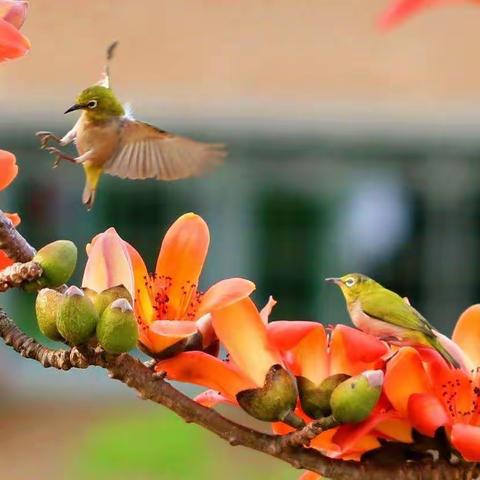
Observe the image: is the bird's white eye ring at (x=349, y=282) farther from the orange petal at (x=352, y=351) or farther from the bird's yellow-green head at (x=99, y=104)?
the bird's yellow-green head at (x=99, y=104)

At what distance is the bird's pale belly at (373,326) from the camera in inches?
35.7

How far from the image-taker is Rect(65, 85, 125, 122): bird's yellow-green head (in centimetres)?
137

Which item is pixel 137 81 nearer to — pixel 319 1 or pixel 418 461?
pixel 319 1

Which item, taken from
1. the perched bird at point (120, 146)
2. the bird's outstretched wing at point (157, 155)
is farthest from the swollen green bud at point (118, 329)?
the bird's outstretched wing at point (157, 155)

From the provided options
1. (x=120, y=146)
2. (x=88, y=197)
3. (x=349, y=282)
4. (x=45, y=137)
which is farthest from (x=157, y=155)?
(x=349, y=282)

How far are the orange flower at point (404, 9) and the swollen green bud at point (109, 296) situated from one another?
25 cm

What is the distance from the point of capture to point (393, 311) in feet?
3.02

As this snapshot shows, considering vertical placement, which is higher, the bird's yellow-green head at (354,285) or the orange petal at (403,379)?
the bird's yellow-green head at (354,285)

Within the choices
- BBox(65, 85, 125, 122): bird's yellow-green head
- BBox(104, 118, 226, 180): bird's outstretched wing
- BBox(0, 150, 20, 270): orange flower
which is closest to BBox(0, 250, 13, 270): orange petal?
BBox(0, 150, 20, 270): orange flower

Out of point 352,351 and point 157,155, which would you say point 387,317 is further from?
point 157,155

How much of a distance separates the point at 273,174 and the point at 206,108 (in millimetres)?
646

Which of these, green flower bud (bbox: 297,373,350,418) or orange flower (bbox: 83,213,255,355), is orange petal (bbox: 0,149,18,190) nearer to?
orange flower (bbox: 83,213,255,355)

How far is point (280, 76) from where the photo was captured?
30.5 feet

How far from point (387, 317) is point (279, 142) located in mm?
8186
